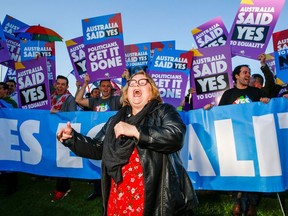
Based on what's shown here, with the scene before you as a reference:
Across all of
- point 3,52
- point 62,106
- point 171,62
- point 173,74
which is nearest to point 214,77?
point 173,74

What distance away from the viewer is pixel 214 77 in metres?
5.73

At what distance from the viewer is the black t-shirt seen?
→ 453 cm

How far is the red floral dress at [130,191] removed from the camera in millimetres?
2018

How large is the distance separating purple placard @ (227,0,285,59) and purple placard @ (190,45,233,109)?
49 cm

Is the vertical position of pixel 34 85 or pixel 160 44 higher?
pixel 160 44

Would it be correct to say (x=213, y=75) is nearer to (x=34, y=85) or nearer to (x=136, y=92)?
(x=34, y=85)

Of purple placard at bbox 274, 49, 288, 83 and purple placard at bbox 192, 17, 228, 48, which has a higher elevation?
purple placard at bbox 192, 17, 228, 48

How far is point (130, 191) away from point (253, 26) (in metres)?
4.95

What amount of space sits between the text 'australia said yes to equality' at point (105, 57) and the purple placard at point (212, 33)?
2.11m

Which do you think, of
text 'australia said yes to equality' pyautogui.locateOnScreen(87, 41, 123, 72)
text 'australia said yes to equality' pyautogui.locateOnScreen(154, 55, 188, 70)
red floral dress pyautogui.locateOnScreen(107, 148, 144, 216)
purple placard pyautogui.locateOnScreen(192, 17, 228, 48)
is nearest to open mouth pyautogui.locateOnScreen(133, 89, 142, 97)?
red floral dress pyautogui.locateOnScreen(107, 148, 144, 216)

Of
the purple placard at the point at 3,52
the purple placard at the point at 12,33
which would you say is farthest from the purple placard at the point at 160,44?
the purple placard at the point at 12,33

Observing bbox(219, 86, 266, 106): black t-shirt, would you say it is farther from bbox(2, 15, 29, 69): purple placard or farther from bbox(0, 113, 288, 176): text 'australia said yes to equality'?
bbox(2, 15, 29, 69): purple placard

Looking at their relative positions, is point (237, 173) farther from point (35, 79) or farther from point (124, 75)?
point (35, 79)

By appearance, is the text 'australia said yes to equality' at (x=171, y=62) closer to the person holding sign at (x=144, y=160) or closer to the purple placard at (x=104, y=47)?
the purple placard at (x=104, y=47)
